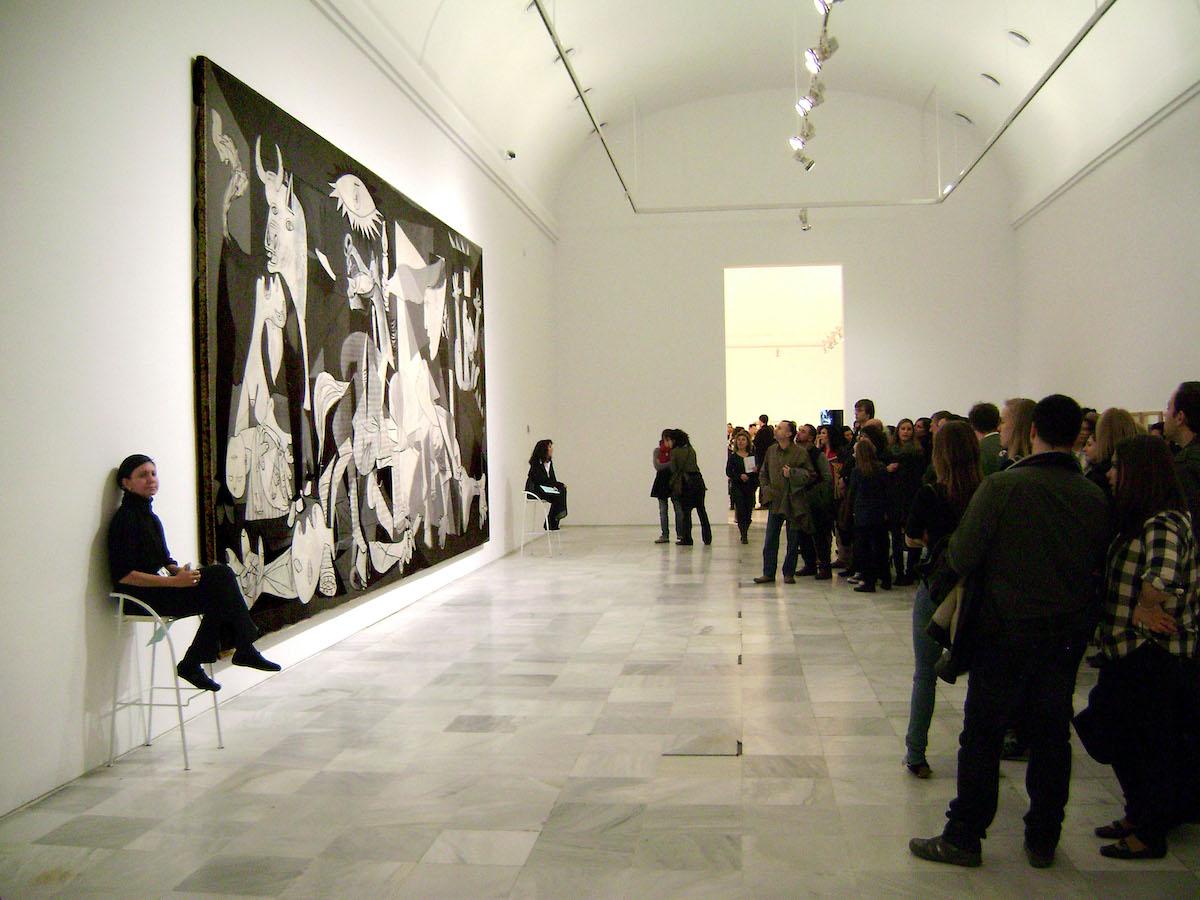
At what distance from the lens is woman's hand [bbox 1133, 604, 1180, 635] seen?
11.2ft

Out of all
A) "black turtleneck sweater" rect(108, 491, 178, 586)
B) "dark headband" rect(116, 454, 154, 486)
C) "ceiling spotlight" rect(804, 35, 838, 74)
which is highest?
"ceiling spotlight" rect(804, 35, 838, 74)

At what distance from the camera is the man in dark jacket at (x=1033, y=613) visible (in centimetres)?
330

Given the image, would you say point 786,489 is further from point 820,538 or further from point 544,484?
point 544,484

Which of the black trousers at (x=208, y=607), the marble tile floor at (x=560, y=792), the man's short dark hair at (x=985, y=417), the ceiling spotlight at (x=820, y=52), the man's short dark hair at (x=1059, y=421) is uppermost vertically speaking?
the ceiling spotlight at (x=820, y=52)

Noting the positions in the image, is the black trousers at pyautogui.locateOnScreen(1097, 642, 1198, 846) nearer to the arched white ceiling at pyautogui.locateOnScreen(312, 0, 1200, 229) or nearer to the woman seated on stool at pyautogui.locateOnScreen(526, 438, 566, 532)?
the arched white ceiling at pyautogui.locateOnScreen(312, 0, 1200, 229)

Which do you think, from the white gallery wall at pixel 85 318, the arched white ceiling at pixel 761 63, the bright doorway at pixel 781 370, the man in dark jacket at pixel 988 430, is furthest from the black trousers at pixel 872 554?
the bright doorway at pixel 781 370

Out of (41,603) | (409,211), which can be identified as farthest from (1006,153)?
(41,603)

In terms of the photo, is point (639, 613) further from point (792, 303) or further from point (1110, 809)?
point (792, 303)

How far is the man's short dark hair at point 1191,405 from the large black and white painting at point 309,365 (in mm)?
4886

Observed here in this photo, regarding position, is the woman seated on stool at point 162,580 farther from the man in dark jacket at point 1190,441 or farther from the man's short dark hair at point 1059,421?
the man in dark jacket at point 1190,441

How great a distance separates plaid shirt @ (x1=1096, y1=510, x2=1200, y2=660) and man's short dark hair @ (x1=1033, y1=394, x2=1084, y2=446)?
44 cm

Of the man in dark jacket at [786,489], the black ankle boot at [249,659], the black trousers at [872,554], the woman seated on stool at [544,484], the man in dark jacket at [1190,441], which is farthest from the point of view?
the woman seated on stool at [544,484]

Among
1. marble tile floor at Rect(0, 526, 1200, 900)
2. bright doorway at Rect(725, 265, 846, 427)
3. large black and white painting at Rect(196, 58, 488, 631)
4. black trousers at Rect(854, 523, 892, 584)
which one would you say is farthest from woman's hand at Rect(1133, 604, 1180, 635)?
bright doorway at Rect(725, 265, 846, 427)

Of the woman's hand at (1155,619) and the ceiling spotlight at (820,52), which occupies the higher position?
the ceiling spotlight at (820,52)
